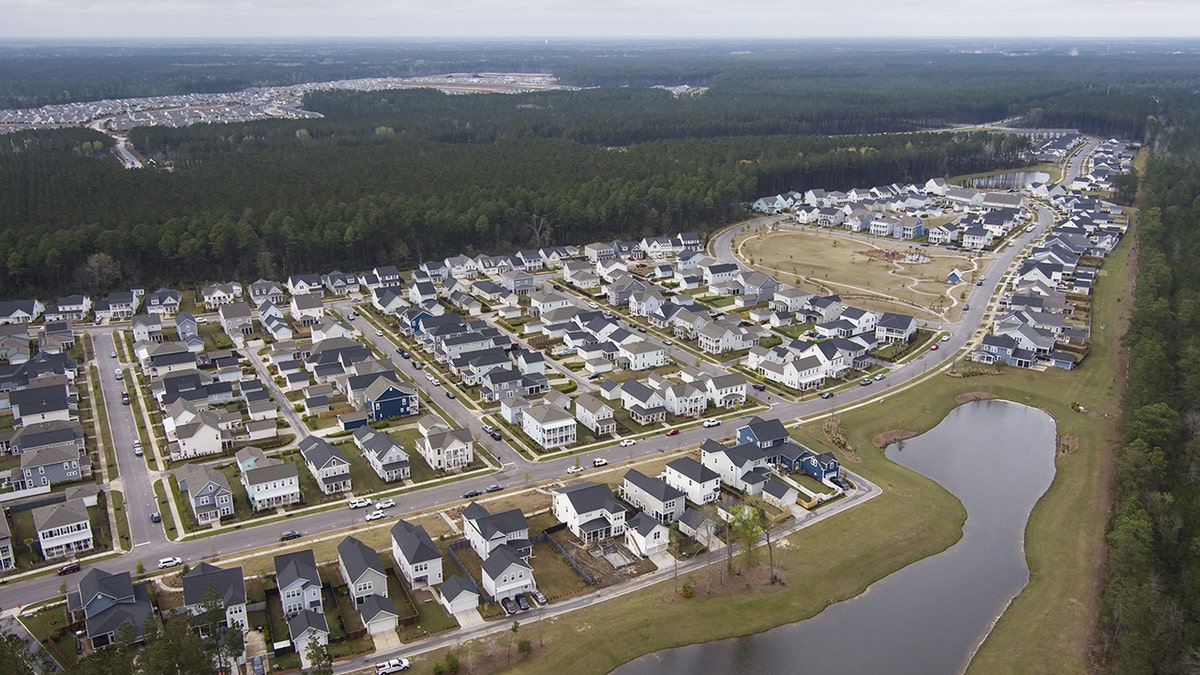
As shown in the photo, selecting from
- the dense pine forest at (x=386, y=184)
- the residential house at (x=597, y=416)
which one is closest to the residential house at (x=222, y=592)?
the residential house at (x=597, y=416)

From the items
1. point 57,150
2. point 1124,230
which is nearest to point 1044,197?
point 1124,230

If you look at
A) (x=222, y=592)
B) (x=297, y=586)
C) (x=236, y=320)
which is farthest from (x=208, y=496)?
(x=236, y=320)

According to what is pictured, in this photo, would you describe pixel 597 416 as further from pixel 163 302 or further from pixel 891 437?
pixel 163 302

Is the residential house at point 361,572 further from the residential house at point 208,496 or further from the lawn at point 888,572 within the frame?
the residential house at point 208,496

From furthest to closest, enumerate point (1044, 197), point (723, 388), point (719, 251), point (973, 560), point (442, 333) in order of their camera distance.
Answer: point (1044, 197) < point (719, 251) < point (442, 333) < point (723, 388) < point (973, 560)

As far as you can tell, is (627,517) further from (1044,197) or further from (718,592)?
(1044,197)

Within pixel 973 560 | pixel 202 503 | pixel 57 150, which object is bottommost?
pixel 973 560

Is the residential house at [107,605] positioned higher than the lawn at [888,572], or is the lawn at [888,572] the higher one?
the residential house at [107,605]
